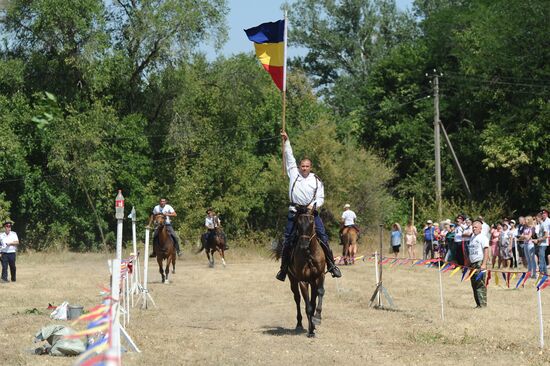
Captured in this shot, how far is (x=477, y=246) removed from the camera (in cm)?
1895

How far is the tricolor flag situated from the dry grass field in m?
4.76

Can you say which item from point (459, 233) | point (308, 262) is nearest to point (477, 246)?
point (308, 262)

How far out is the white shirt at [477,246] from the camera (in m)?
18.9

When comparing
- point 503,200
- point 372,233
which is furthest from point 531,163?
point 372,233

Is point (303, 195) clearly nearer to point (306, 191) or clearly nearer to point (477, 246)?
point (306, 191)

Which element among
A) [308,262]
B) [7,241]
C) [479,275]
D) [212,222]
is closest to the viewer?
[308,262]

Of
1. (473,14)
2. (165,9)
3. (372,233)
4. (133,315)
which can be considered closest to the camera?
(133,315)

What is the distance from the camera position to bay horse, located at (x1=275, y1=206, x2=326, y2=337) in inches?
572

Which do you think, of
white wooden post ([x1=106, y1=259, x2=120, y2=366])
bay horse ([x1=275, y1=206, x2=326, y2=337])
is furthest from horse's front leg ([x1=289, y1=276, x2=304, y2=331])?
white wooden post ([x1=106, y1=259, x2=120, y2=366])

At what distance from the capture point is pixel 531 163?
5047 cm

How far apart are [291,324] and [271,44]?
5359 mm

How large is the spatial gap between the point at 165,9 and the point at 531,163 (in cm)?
2100

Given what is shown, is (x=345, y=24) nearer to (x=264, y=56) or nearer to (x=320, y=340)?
(x=264, y=56)

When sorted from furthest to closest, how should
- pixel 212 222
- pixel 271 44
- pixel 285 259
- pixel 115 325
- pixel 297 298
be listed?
1. pixel 212 222
2. pixel 271 44
3. pixel 297 298
4. pixel 285 259
5. pixel 115 325
